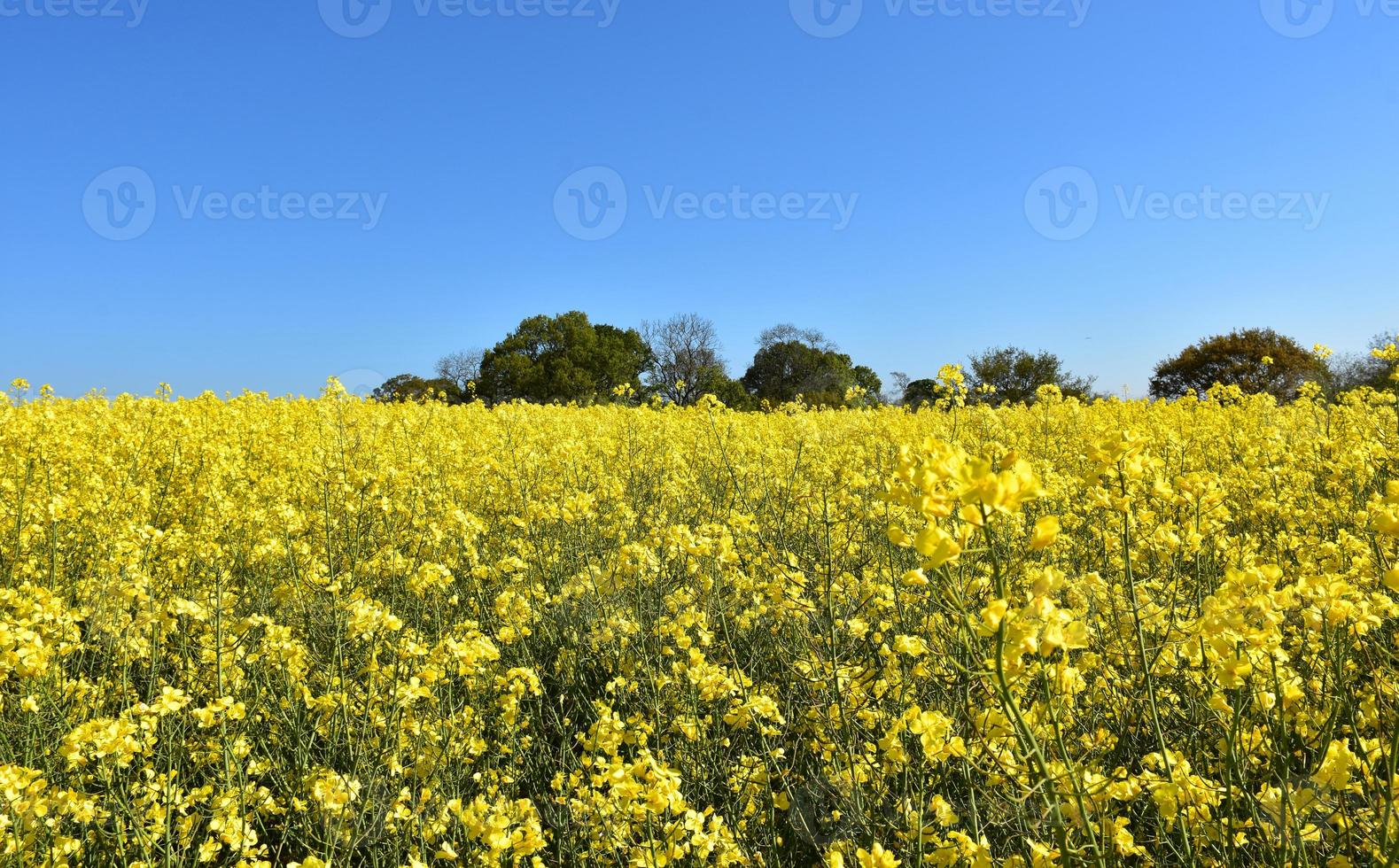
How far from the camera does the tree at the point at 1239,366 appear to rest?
64.8 ft

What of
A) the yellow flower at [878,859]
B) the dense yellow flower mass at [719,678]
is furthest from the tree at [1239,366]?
the yellow flower at [878,859]

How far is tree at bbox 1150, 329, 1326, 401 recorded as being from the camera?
1975 cm

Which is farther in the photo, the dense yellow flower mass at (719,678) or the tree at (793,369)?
the tree at (793,369)

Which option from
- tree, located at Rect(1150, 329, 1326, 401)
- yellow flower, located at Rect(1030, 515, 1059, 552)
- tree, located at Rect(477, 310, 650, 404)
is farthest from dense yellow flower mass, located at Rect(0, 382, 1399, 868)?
tree, located at Rect(477, 310, 650, 404)

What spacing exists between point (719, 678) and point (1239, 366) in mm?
25649

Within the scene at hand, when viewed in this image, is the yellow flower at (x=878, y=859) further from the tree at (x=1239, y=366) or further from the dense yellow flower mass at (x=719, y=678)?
the tree at (x=1239, y=366)

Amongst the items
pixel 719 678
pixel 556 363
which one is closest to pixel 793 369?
pixel 556 363

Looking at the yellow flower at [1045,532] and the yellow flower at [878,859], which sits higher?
the yellow flower at [1045,532]

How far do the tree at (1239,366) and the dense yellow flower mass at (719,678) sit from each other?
62.2ft

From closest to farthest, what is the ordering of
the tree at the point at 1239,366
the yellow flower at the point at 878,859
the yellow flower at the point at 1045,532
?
the yellow flower at the point at 1045,532
the yellow flower at the point at 878,859
the tree at the point at 1239,366

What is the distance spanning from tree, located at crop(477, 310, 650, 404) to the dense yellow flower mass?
94.4ft

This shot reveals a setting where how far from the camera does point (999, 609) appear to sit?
2.86ft

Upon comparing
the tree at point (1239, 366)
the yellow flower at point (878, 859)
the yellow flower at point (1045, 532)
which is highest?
the tree at point (1239, 366)

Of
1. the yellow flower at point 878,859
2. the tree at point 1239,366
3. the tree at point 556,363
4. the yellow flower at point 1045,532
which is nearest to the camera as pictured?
the yellow flower at point 1045,532
